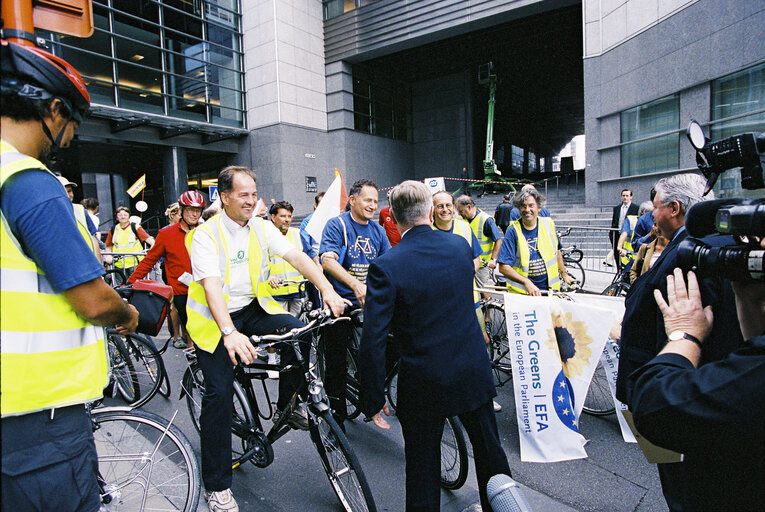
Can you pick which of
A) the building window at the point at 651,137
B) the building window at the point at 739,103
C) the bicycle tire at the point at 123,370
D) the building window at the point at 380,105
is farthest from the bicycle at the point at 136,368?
the building window at the point at 380,105

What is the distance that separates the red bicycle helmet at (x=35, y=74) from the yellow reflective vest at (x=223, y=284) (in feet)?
4.75

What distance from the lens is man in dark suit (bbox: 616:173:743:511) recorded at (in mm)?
1444

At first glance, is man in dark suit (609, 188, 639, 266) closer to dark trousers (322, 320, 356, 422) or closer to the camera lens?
dark trousers (322, 320, 356, 422)

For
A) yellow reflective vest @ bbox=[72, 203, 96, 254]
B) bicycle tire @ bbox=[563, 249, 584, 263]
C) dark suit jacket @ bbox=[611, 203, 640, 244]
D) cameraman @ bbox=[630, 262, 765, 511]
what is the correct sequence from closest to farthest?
1. cameraman @ bbox=[630, 262, 765, 511]
2. yellow reflective vest @ bbox=[72, 203, 96, 254]
3. bicycle tire @ bbox=[563, 249, 584, 263]
4. dark suit jacket @ bbox=[611, 203, 640, 244]

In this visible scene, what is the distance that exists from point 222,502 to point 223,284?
53.8 inches

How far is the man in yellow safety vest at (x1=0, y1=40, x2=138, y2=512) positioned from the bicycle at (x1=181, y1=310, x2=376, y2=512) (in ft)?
3.60

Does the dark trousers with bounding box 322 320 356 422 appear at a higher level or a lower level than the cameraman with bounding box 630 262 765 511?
lower

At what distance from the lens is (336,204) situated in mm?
5586

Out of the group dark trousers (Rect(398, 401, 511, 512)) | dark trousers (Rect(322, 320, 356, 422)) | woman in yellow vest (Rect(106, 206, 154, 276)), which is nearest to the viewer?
dark trousers (Rect(398, 401, 511, 512))

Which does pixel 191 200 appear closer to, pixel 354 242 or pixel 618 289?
pixel 354 242

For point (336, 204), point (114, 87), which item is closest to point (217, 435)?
point (336, 204)

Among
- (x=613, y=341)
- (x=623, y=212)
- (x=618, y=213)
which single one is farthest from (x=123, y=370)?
(x=618, y=213)

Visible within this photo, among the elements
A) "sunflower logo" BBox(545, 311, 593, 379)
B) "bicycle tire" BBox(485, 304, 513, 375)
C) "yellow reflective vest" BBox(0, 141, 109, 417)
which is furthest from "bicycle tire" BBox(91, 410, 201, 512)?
"bicycle tire" BBox(485, 304, 513, 375)

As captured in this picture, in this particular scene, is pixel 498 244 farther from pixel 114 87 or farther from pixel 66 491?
pixel 114 87
